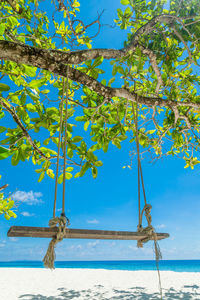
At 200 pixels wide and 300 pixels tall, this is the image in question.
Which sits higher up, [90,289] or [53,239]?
[53,239]

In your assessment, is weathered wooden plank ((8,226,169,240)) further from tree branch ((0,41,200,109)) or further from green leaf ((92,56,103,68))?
green leaf ((92,56,103,68))

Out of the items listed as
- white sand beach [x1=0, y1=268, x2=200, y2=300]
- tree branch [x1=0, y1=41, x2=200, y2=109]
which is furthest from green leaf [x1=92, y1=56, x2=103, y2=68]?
white sand beach [x1=0, y1=268, x2=200, y2=300]

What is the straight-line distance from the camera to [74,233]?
0.86 m

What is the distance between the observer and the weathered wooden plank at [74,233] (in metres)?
0.78

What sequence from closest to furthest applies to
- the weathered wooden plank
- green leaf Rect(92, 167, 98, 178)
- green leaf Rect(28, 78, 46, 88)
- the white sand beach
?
1. the weathered wooden plank
2. green leaf Rect(28, 78, 46, 88)
3. green leaf Rect(92, 167, 98, 178)
4. the white sand beach

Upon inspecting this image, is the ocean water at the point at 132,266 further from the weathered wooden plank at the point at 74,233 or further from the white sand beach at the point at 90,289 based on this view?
the weathered wooden plank at the point at 74,233

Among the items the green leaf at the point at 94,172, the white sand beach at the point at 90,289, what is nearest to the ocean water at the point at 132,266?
the white sand beach at the point at 90,289

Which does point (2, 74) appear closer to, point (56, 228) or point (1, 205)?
point (56, 228)

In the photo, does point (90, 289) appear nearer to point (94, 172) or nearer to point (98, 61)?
point (94, 172)

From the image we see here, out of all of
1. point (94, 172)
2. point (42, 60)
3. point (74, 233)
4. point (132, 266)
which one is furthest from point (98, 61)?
point (132, 266)

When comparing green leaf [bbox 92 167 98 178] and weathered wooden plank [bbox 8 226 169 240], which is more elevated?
green leaf [bbox 92 167 98 178]

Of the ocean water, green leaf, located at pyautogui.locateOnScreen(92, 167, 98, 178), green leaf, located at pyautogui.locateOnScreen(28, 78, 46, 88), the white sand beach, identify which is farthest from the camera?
the ocean water

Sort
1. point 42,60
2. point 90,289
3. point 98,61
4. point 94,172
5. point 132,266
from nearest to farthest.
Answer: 1. point 42,60
2. point 94,172
3. point 98,61
4. point 90,289
5. point 132,266

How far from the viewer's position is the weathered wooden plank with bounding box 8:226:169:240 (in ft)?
2.56
